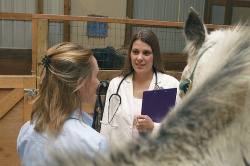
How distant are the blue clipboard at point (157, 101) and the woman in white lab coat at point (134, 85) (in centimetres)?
19

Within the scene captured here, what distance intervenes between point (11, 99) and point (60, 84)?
197 centimetres

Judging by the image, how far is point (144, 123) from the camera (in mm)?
1861

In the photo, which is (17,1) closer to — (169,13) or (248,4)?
(169,13)

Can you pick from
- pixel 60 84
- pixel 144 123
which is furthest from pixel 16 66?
pixel 60 84

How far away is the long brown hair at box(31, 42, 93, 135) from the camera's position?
1.20 metres

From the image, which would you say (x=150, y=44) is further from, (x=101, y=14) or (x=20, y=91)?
(x=101, y=14)

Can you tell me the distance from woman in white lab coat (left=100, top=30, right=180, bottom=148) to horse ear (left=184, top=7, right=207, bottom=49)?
37 cm

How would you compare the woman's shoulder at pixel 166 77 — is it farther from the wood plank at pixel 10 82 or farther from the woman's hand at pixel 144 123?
the wood plank at pixel 10 82

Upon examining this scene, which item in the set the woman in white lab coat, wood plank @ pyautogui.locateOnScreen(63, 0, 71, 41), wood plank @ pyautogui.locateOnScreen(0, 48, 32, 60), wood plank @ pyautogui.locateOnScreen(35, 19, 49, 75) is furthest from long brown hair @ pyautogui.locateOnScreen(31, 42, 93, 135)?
wood plank @ pyautogui.locateOnScreen(63, 0, 71, 41)

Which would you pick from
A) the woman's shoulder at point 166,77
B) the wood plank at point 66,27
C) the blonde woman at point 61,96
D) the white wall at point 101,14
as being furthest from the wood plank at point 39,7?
the blonde woman at point 61,96

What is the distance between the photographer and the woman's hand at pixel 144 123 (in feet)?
6.10

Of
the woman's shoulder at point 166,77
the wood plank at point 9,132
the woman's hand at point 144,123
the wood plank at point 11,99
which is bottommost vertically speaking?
the wood plank at point 9,132

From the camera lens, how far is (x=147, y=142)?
43 cm

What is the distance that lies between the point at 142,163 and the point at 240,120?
183 millimetres
